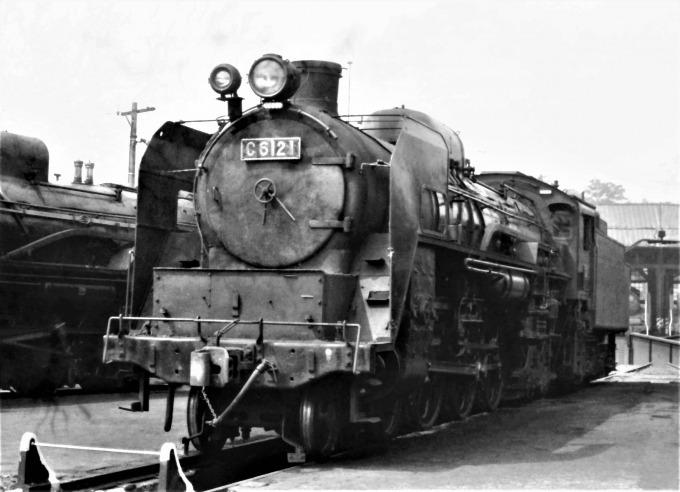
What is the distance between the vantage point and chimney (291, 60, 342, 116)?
932 cm

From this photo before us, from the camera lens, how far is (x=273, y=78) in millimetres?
8875

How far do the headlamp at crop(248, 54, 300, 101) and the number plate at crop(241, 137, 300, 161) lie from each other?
1.34 ft

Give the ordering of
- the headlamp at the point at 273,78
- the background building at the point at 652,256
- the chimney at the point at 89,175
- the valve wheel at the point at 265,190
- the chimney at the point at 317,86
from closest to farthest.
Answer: the headlamp at the point at 273,78, the valve wheel at the point at 265,190, the chimney at the point at 317,86, the chimney at the point at 89,175, the background building at the point at 652,256

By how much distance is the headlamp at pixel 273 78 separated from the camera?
880cm

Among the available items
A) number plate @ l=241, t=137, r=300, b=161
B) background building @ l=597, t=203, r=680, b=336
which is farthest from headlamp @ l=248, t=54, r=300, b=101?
background building @ l=597, t=203, r=680, b=336

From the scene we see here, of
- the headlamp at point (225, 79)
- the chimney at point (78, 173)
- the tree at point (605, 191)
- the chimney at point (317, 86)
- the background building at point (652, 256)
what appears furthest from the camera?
the tree at point (605, 191)

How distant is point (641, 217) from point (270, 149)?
53.9 metres

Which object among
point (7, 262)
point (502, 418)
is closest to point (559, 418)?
point (502, 418)

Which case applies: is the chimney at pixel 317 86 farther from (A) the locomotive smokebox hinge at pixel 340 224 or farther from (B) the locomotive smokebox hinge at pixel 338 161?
(A) the locomotive smokebox hinge at pixel 340 224

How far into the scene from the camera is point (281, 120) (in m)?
9.02

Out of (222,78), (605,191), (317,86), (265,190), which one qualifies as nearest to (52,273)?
(222,78)

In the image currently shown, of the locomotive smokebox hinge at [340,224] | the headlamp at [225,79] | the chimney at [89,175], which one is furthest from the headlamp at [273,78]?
the chimney at [89,175]

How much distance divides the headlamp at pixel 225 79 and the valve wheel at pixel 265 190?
3.28 ft

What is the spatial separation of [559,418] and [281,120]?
17.9ft
